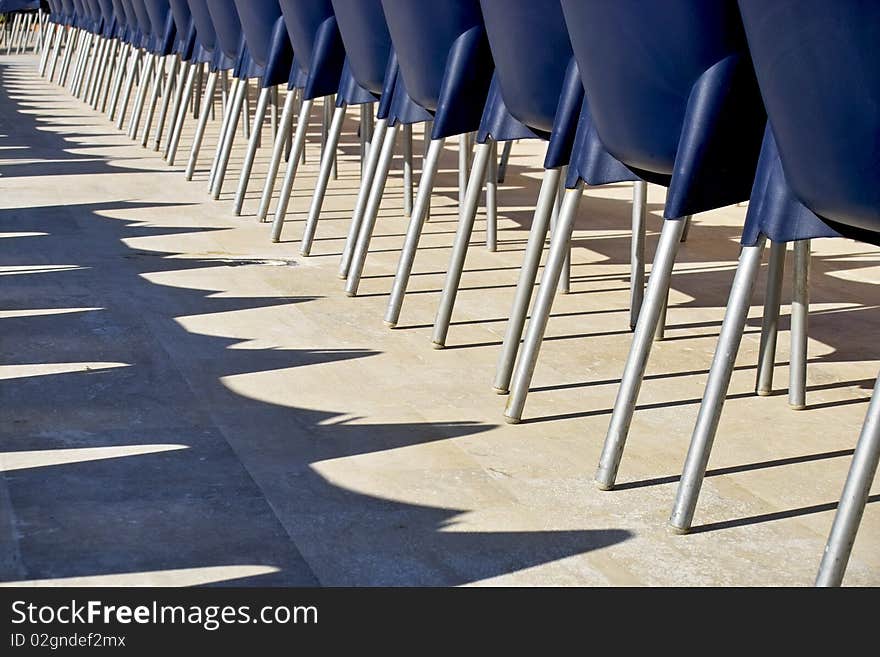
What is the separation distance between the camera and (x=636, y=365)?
7.12 ft

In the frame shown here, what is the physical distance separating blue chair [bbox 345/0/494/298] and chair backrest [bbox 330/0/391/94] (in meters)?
0.32

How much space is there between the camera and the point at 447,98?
120 inches

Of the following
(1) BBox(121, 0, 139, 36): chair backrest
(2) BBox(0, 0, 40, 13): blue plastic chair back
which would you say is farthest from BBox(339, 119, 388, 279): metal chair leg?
(2) BBox(0, 0, 40, 13): blue plastic chair back

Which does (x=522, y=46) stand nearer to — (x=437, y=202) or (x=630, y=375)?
(x=630, y=375)

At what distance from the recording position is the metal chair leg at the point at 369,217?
3520 millimetres

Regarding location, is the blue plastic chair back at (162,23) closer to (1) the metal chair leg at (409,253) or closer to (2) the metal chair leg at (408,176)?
(2) the metal chair leg at (408,176)

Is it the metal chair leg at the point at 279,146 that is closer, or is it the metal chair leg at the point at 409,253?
the metal chair leg at the point at 409,253

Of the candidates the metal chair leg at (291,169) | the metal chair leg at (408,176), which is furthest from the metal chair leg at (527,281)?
the metal chair leg at (408,176)

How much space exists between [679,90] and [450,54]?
1.05 metres

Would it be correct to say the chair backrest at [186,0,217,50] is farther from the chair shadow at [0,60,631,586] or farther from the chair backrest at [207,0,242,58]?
the chair shadow at [0,60,631,586]

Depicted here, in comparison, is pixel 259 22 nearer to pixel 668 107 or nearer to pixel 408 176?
pixel 408 176

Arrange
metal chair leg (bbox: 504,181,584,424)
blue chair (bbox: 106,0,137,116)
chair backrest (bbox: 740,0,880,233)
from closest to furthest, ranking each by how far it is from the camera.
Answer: chair backrest (bbox: 740,0,880,233) < metal chair leg (bbox: 504,181,584,424) < blue chair (bbox: 106,0,137,116)

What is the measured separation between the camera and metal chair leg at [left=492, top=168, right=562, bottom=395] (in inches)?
104
